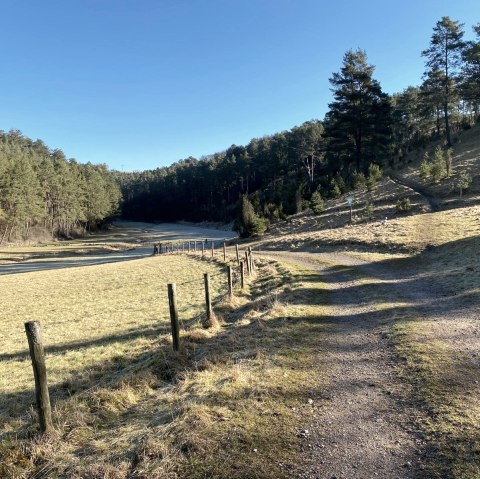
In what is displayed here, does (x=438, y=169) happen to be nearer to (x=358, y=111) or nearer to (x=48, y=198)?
(x=358, y=111)

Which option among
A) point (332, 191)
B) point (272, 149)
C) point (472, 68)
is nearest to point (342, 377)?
point (332, 191)

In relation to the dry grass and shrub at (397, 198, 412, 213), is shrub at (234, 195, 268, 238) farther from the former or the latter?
shrub at (397, 198, 412, 213)

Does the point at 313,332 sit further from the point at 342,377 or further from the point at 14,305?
the point at 14,305

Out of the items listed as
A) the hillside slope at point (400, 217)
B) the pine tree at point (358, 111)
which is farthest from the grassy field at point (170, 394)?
the pine tree at point (358, 111)

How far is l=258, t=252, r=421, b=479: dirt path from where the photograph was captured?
4.52m

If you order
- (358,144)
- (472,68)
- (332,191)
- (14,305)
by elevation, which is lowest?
(14,305)

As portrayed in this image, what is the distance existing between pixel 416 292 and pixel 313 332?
556 centimetres

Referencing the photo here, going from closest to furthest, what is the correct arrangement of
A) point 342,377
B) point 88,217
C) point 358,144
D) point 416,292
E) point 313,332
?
point 342,377
point 313,332
point 416,292
point 358,144
point 88,217

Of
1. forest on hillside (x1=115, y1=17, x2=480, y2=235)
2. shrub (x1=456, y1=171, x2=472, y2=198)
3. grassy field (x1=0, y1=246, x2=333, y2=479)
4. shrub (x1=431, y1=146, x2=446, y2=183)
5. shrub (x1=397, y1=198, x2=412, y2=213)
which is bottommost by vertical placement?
grassy field (x1=0, y1=246, x2=333, y2=479)

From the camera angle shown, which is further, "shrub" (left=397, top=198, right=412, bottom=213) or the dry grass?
"shrub" (left=397, top=198, right=412, bottom=213)

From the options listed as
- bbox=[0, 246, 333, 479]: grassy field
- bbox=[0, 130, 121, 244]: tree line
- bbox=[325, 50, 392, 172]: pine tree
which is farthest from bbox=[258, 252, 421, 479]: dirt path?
bbox=[0, 130, 121, 244]: tree line

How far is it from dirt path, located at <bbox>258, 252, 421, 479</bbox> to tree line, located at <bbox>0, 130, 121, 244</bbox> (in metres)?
77.4

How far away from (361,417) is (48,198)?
10543 centimetres

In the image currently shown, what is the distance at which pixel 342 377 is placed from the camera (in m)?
7.07
